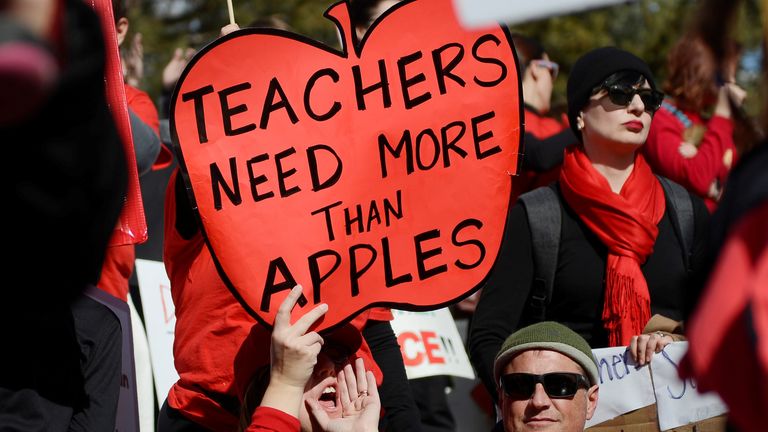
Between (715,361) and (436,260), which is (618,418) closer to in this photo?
(436,260)

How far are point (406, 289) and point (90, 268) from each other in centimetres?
180

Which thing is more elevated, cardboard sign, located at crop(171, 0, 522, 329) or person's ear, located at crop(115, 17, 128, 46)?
person's ear, located at crop(115, 17, 128, 46)

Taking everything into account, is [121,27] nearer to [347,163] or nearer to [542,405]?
[347,163]

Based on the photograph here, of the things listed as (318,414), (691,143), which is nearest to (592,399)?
(318,414)

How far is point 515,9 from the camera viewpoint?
1.50m

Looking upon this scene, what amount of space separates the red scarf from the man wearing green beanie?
25 centimetres

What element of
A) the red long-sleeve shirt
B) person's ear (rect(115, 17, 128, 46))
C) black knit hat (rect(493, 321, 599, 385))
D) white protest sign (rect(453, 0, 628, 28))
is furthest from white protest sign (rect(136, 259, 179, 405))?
white protest sign (rect(453, 0, 628, 28))

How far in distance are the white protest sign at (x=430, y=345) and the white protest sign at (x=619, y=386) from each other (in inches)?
56.8

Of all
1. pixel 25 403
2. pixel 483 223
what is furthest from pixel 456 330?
pixel 25 403

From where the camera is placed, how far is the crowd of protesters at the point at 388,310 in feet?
5.52

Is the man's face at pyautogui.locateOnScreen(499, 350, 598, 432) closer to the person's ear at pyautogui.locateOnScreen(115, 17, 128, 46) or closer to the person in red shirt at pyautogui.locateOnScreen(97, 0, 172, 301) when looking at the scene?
the person in red shirt at pyautogui.locateOnScreen(97, 0, 172, 301)

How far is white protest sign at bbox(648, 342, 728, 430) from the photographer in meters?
4.07

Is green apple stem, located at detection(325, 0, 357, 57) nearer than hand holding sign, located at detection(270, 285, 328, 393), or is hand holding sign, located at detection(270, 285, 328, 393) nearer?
hand holding sign, located at detection(270, 285, 328, 393)

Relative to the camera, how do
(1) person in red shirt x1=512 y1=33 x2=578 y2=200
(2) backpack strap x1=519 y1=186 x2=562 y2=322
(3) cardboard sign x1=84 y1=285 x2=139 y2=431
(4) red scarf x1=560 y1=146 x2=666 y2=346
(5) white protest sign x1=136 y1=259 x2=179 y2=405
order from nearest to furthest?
(3) cardboard sign x1=84 y1=285 x2=139 y2=431, (4) red scarf x1=560 y1=146 x2=666 y2=346, (2) backpack strap x1=519 y1=186 x2=562 y2=322, (5) white protest sign x1=136 y1=259 x2=179 y2=405, (1) person in red shirt x1=512 y1=33 x2=578 y2=200
